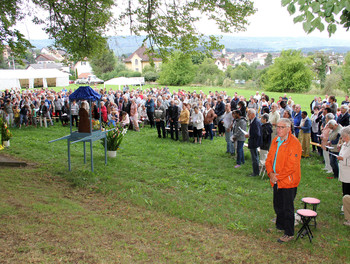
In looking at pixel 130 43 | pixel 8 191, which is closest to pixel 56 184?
pixel 8 191

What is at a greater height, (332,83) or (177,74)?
(177,74)

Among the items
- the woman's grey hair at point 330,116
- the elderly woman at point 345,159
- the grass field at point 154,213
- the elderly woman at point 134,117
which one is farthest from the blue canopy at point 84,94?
the elderly woman at point 134,117

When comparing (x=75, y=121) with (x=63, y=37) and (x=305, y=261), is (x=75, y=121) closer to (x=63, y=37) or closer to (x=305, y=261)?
(x=63, y=37)

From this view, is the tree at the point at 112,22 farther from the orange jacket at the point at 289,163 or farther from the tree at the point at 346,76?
the tree at the point at 346,76

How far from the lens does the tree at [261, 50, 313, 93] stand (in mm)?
60250

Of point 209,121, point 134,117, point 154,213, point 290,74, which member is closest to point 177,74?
point 290,74

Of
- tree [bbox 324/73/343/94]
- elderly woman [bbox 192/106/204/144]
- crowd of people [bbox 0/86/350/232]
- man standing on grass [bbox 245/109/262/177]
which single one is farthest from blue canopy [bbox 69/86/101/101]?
tree [bbox 324/73/343/94]

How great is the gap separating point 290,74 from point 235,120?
187 ft

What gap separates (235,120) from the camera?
10.1 m

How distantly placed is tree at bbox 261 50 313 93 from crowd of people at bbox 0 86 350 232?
1796 inches

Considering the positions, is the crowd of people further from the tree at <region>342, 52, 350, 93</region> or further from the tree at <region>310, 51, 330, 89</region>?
the tree at <region>310, 51, 330, 89</region>

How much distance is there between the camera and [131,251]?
481 centimetres

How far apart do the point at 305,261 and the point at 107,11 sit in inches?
426

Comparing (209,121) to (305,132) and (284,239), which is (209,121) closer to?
(305,132)
